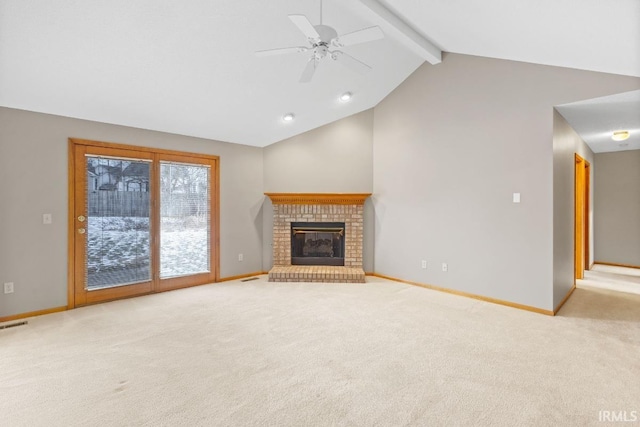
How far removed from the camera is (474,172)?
164 inches

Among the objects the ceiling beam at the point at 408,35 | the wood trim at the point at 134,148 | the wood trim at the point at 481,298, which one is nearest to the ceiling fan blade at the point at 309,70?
the ceiling beam at the point at 408,35

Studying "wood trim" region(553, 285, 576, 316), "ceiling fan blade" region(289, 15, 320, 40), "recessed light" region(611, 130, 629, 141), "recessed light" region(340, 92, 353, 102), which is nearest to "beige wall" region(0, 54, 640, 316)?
"wood trim" region(553, 285, 576, 316)

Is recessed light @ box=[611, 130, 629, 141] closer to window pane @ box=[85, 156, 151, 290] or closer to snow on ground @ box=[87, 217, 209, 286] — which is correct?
snow on ground @ box=[87, 217, 209, 286]

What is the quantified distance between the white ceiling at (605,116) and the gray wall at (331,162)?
2.76 metres

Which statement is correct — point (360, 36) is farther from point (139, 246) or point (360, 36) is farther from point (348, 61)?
point (139, 246)

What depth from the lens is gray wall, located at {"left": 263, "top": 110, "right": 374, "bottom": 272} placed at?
18.0 ft

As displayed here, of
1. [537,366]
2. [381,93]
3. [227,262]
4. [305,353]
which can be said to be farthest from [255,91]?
[537,366]

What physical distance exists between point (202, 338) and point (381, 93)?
4317 millimetres

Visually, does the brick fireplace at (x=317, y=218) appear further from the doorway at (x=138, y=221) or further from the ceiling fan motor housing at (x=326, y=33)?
the ceiling fan motor housing at (x=326, y=33)

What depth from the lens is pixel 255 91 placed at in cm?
404

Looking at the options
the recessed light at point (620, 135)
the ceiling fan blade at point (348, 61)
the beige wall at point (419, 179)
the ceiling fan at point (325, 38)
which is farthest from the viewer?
the recessed light at point (620, 135)

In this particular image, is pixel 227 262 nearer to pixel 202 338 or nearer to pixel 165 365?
pixel 202 338

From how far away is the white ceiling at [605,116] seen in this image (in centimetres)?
334

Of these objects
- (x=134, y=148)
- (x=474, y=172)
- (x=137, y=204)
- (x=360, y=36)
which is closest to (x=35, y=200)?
(x=137, y=204)
